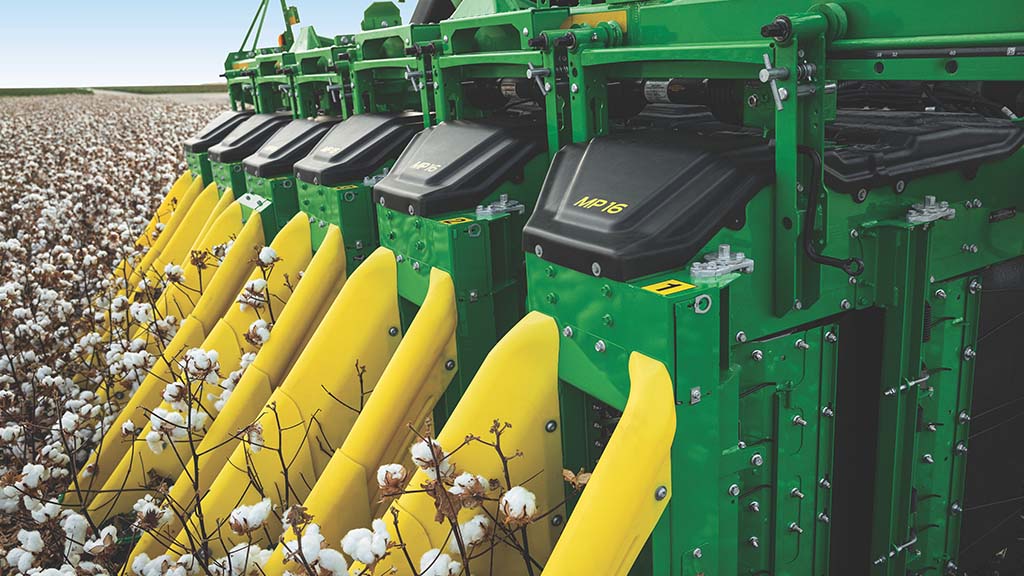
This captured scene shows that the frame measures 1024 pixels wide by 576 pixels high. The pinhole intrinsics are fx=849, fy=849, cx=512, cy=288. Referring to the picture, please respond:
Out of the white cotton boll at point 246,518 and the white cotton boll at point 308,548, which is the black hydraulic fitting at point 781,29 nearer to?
the white cotton boll at point 308,548

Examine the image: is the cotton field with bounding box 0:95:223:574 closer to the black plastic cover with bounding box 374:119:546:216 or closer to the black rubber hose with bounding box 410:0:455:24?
the black plastic cover with bounding box 374:119:546:216

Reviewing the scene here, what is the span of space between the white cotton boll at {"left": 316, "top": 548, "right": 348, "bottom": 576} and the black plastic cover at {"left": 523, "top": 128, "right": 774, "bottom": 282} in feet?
3.65

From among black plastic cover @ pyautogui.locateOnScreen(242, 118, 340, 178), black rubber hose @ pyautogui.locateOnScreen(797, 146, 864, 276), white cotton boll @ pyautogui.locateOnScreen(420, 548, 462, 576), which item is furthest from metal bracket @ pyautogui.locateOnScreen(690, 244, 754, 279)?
black plastic cover @ pyautogui.locateOnScreen(242, 118, 340, 178)

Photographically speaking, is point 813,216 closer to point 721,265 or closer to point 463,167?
point 721,265

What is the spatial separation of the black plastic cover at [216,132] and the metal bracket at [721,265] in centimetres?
674

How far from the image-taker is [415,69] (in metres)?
4.46

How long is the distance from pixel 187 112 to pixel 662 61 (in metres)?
27.9

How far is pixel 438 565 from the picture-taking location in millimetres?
2324

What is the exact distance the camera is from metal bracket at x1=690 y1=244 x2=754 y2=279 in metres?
2.48

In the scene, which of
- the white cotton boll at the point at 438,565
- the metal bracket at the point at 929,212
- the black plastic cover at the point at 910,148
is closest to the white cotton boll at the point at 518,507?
the white cotton boll at the point at 438,565

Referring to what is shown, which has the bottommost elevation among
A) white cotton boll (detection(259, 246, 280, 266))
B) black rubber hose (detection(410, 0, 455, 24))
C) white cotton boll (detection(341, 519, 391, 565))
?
white cotton boll (detection(341, 519, 391, 565))

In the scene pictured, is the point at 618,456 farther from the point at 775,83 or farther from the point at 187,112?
the point at 187,112

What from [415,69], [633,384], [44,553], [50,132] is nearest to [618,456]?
[633,384]

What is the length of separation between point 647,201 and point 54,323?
17.7ft
